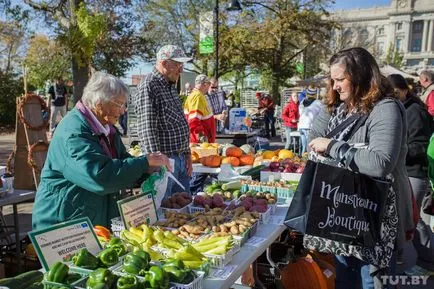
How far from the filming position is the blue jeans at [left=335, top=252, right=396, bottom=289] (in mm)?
2180

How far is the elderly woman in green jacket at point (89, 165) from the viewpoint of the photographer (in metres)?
2.20

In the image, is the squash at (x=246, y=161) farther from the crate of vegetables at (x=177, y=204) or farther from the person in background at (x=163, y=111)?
the crate of vegetables at (x=177, y=204)

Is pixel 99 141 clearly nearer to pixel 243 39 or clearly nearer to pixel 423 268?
pixel 423 268

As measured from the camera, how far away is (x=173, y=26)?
27.9m

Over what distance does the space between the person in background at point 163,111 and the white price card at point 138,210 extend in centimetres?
113

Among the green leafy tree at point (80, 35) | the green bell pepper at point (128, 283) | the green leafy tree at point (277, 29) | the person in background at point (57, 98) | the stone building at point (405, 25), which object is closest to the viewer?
the green bell pepper at point (128, 283)

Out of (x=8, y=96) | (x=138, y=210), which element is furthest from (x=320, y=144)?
(x=8, y=96)

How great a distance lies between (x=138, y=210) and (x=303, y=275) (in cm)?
145

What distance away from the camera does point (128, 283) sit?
1520 millimetres

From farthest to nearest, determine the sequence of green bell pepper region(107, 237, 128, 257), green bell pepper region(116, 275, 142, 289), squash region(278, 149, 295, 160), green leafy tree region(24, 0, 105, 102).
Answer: green leafy tree region(24, 0, 105, 102) < squash region(278, 149, 295, 160) < green bell pepper region(107, 237, 128, 257) < green bell pepper region(116, 275, 142, 289)

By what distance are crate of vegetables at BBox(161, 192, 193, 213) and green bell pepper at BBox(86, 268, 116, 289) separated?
1001mm

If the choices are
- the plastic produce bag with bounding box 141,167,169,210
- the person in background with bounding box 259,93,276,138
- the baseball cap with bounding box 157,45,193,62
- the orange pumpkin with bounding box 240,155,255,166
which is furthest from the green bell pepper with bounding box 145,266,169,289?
the person in background with bounding box 259,93,276,138

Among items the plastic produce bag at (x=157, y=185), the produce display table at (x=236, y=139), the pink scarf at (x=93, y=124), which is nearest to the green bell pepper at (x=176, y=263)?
the plastic produce bag at (x=157, y=185)

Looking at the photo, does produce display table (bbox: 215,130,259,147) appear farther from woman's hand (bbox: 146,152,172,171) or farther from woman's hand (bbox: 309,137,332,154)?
woman's hand (bbox: 309,137,332,154)
